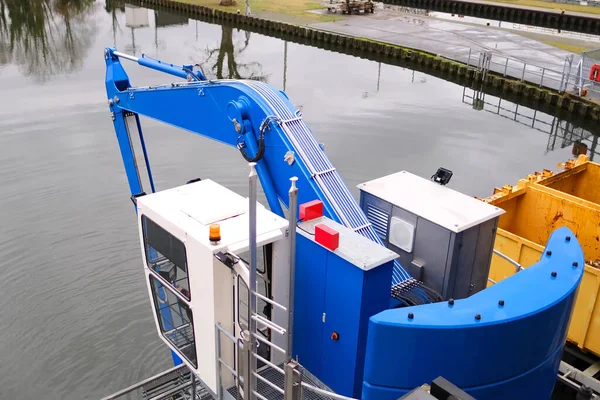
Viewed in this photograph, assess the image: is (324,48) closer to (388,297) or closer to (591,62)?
(591,62)

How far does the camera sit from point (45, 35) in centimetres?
3688

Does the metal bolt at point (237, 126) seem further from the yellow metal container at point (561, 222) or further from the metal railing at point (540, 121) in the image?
the metal railing at point (540, 121)

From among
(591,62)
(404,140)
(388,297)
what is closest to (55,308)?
(388,297)

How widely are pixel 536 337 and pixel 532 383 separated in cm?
56

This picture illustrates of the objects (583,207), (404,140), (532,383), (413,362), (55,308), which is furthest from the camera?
(404,140)

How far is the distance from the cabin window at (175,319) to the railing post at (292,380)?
2.31 metres

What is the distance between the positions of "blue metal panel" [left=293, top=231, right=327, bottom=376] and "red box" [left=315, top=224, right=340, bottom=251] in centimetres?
11

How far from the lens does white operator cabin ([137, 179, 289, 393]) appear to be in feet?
19.2

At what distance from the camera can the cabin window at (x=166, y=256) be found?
249 inches

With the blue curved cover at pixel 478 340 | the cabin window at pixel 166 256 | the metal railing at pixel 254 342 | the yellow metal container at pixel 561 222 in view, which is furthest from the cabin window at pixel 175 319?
the yellow metal container at pixel 561 222

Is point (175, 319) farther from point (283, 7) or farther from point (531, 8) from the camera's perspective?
point (531, 8)

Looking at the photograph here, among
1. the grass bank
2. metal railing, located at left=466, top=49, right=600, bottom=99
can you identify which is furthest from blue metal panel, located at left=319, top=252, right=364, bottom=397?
the grass bank

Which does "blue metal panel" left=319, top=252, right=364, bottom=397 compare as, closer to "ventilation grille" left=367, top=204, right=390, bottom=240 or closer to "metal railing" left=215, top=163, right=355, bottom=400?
"metal railing" left=215, top=163, right=355, bottom=400

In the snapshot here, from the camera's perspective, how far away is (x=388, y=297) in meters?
5.86
